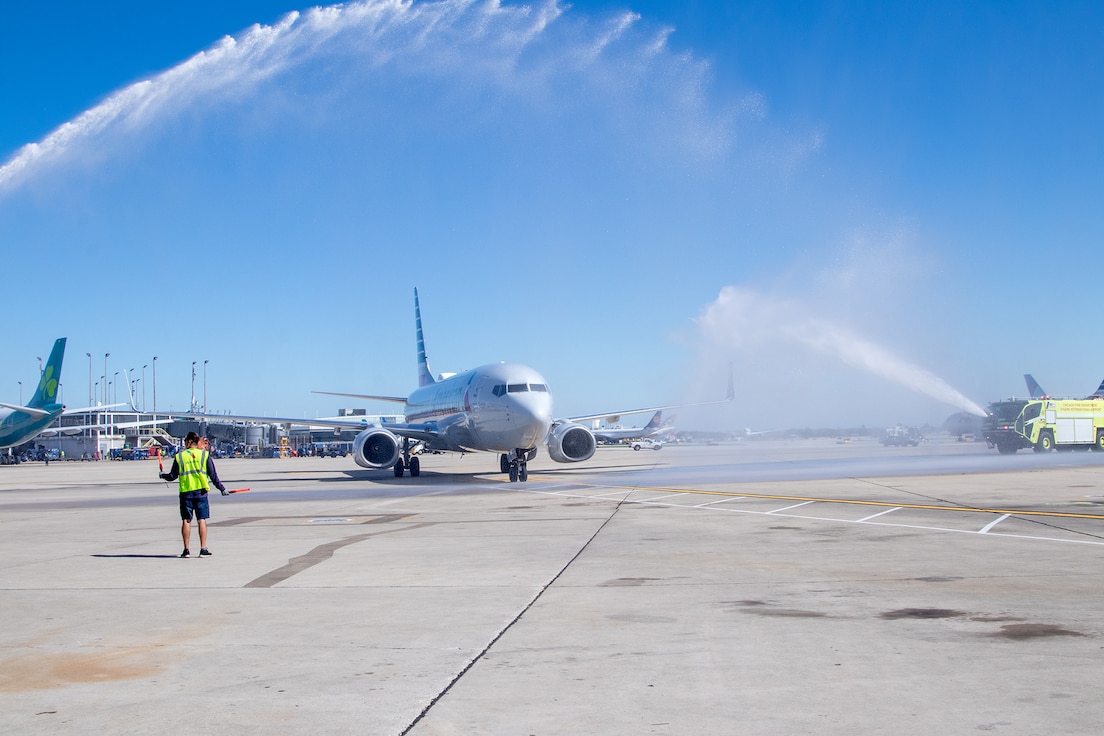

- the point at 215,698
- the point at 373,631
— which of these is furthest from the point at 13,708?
the point at 373,631

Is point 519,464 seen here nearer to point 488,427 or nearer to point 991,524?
point 488,427

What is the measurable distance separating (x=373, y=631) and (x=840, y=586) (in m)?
4.76

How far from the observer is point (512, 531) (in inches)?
628

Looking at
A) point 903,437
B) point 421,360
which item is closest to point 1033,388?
point 903,437

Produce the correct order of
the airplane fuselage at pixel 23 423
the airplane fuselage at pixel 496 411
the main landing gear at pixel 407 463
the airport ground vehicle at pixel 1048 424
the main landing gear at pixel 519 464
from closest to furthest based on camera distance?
the airplane fuselage at pixel 496 411
the main landing gear at pixel 519 464
the main landing gear at pixel 407 463
the airport ground vehicle at pixel 1048 424
the airplane fuselage at pixel 23 423

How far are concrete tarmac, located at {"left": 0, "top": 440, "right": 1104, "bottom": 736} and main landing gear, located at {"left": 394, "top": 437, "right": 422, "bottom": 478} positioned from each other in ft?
68.7

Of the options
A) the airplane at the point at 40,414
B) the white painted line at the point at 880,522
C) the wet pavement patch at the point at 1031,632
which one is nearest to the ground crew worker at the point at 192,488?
the white painted line at the point at 880,522

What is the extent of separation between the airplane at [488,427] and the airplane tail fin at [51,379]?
36250mm

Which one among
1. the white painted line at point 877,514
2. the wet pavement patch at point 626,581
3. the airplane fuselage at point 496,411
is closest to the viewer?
the wet pavement patch at point 626,581

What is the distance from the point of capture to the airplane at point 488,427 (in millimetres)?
32812

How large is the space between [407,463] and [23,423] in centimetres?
4196

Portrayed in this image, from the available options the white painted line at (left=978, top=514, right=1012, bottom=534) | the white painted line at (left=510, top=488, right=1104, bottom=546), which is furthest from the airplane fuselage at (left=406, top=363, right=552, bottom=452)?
the white painted line at (left=978, top=514, right=1012, bottom=534)

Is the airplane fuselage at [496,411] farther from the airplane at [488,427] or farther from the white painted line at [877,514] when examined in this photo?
the white painted line at [877,514]

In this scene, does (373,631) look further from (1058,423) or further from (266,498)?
(1058,423)
